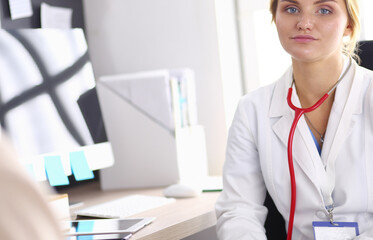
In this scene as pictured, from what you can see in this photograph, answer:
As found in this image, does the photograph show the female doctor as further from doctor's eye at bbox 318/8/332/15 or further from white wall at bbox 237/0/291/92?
white wall at bbox 237/0/291/92

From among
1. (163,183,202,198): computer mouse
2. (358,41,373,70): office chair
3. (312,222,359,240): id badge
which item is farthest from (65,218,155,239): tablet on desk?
(358,41,373,70): office chair

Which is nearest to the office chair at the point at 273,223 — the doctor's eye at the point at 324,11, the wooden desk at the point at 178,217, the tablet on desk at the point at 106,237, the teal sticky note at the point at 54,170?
the wooden desk at the point at 178,217

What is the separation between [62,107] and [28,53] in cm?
19

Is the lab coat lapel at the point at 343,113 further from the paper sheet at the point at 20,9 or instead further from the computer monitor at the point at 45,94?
the paper sheet at the point at 20,9

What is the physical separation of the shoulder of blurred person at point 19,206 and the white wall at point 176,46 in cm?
175

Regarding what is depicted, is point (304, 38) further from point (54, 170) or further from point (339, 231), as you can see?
point (54, 170)

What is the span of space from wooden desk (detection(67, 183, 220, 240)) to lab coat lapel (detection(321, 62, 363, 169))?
13.8 inches

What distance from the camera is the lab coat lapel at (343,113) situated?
126cm

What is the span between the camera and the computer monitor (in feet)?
4.85

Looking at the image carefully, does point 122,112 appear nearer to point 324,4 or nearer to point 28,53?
point 28,53

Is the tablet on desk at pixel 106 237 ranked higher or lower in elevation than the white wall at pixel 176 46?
lower

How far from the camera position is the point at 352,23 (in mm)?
1305

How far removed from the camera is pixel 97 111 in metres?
1.76

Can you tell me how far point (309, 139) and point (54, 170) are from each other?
29.4 inches
